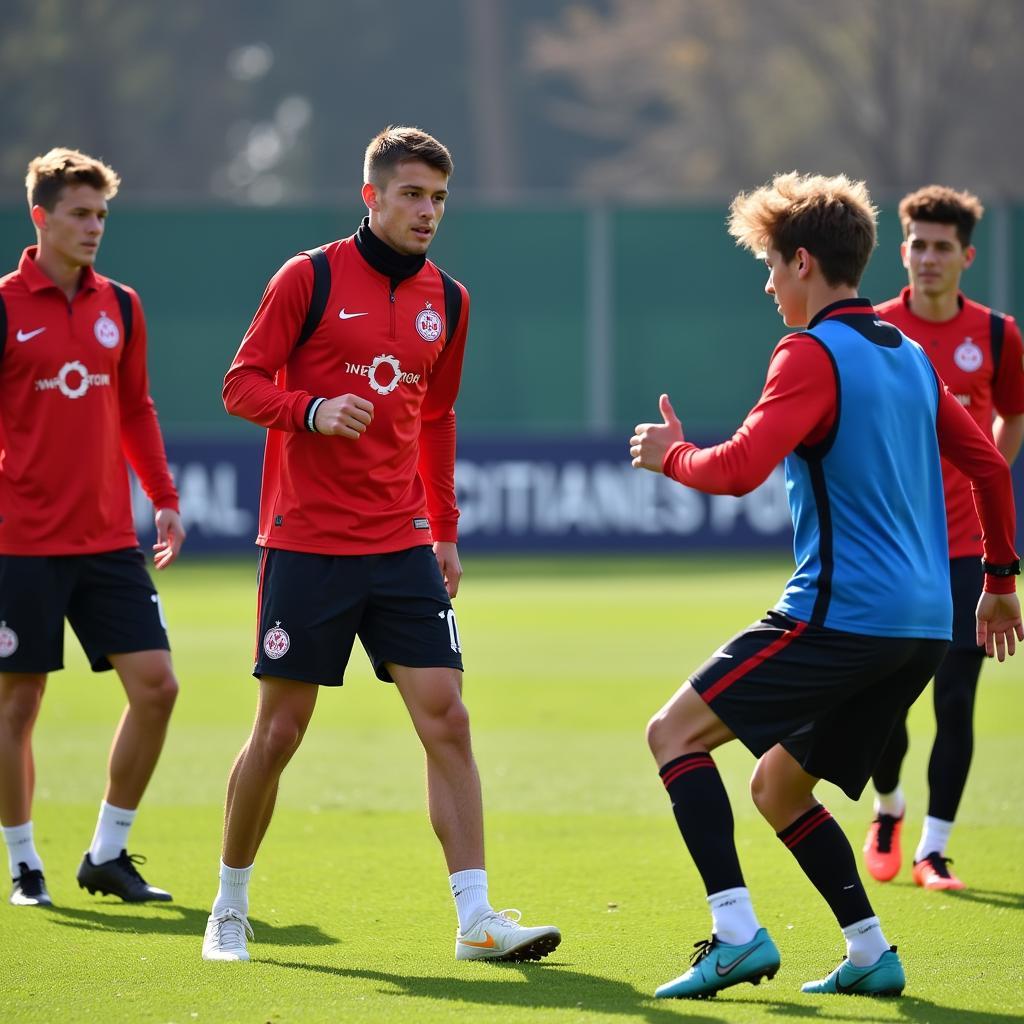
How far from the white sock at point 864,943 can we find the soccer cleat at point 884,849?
5.90ft

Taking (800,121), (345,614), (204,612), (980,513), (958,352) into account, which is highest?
(800,121)

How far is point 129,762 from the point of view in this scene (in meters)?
6.69

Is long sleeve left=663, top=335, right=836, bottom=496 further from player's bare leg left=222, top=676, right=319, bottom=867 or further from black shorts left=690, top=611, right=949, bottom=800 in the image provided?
player's bare leg left=222, top=676, right=319, bottom=867

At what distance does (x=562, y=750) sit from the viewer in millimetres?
9867

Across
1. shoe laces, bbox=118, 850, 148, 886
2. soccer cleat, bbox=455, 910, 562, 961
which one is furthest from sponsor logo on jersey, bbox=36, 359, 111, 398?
soccer cleat, bbox=455, 910, 562, 961

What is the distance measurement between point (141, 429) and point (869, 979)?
11.4 feet

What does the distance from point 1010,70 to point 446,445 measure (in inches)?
1440

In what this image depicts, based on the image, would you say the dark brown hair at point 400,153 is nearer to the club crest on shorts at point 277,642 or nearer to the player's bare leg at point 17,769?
the club crest on shorts at point 277,642

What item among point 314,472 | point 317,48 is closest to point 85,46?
point 317,48

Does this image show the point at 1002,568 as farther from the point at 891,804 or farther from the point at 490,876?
the point at 490,876

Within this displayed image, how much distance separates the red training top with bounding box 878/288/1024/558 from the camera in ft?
23.1

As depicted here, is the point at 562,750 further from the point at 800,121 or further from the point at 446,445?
the point at 800,121

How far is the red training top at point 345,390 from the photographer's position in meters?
5.58

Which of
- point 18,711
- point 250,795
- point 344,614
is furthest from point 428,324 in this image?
point 18,711
